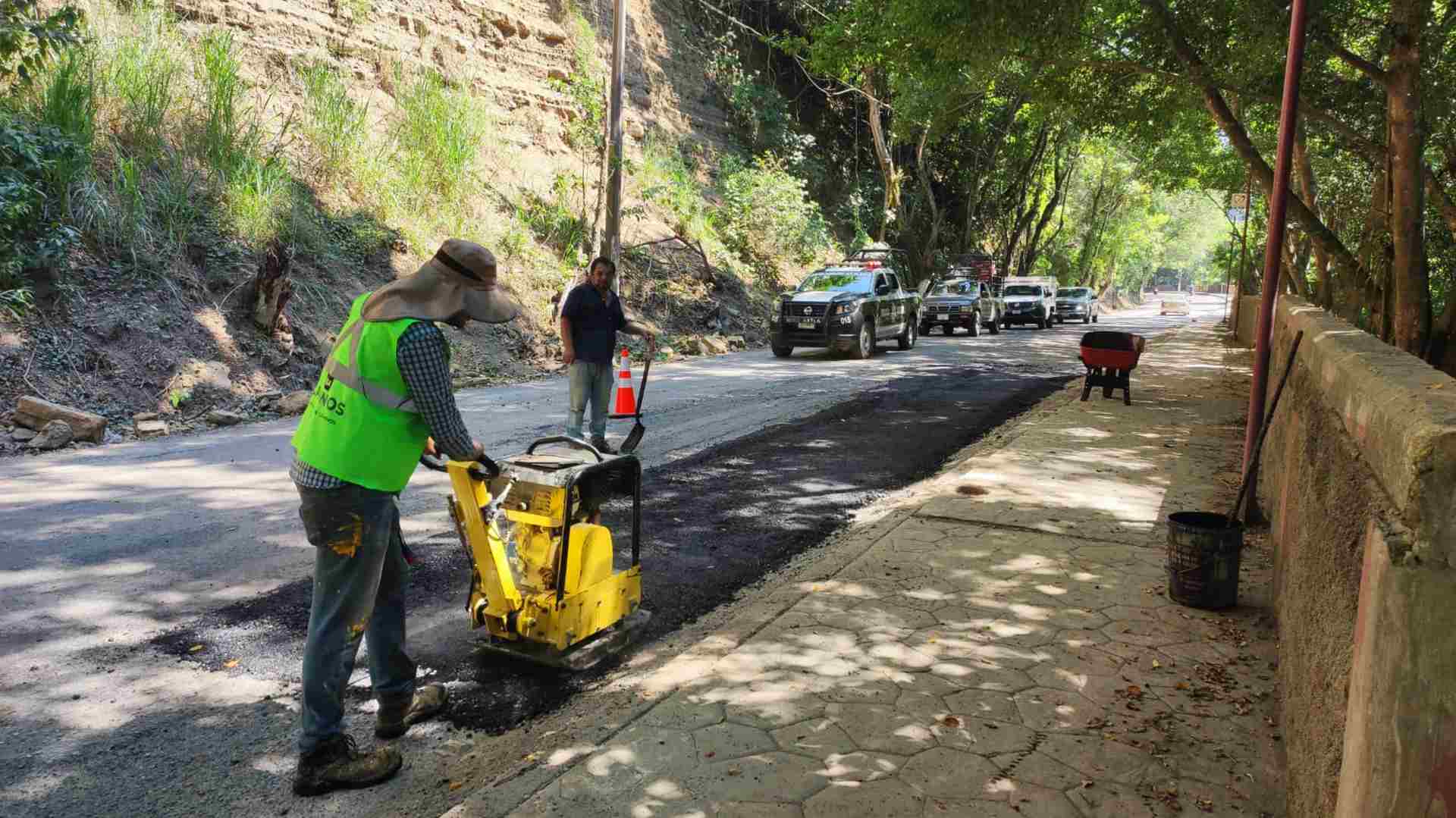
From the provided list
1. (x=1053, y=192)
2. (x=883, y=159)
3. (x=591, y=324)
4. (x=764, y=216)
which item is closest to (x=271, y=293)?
(x=591, y=324)

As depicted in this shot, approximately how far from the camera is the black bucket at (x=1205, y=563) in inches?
195

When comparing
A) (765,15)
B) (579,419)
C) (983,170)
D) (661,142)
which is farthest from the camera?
(983,170)

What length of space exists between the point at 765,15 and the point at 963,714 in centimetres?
3306

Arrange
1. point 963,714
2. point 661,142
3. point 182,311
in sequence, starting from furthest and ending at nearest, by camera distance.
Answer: point 661,142, point 182,311, point 963,714

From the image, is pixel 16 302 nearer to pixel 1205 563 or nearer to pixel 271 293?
pixel 271 293

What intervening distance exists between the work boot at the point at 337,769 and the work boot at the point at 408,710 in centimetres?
29

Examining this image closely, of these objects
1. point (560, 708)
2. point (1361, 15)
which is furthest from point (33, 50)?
point (1361, 15)

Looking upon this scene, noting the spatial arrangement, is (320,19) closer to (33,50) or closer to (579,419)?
(33,50)

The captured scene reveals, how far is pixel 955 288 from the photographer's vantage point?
3003 cm

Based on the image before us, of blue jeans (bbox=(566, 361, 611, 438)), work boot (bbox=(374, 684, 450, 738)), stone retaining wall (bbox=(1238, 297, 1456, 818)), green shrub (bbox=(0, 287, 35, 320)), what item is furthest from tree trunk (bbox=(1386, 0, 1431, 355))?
green shrub (bbox=(0, 287, 35, 320))

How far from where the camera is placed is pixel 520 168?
22.0 metres

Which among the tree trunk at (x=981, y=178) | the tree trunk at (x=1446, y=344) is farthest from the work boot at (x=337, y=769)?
the tree trunk at (x=981, y=178)

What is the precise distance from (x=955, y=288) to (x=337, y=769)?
2841cm

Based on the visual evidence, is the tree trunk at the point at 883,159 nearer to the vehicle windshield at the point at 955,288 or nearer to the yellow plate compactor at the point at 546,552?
the vehicle windshield at the point at 955,288
